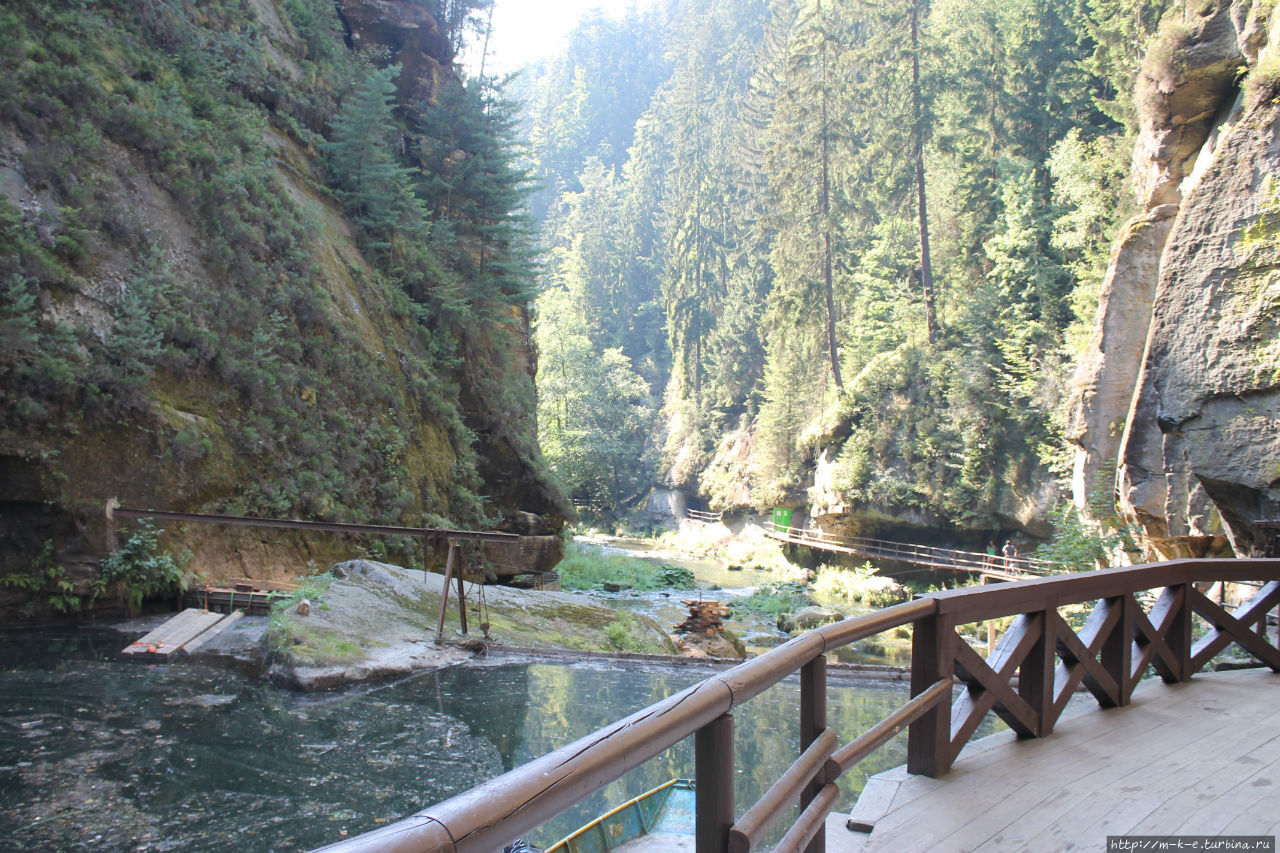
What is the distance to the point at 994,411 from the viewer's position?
2698cm

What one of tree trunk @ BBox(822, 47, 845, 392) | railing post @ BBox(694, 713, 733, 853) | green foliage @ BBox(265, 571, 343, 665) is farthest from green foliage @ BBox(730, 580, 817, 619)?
railing post @ BBox(694, 713, 733, 853)

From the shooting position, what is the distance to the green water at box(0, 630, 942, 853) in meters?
4.58

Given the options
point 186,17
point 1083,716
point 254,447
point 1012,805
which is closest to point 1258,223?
point 1083,716

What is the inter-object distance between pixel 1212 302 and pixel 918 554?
1855cm

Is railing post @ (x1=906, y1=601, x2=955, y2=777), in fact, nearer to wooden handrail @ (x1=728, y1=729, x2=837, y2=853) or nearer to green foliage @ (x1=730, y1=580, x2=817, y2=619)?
wooden handrail @ (x1=728, y1=729, x2=837, y2=853)

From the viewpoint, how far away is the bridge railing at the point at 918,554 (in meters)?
22.5

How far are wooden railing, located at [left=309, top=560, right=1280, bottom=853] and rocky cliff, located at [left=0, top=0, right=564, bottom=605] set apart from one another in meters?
10.8

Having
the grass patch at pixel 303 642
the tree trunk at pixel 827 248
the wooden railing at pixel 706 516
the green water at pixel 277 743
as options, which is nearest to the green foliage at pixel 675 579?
the tree trunk at pixel 827 248

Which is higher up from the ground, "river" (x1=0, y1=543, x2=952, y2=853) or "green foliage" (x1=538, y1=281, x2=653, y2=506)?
"green foliage" (x1=538, y1=281, x2=653, y2=506)

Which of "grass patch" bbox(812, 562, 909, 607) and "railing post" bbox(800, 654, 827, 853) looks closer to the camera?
"railing post" bbox(800, 654, 827, 853)

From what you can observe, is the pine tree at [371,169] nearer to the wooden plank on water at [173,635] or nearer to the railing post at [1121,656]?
the wooden plank on water at [173,635]

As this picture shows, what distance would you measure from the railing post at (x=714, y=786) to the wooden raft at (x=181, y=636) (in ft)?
26.1

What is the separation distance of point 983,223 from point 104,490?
30077 mm

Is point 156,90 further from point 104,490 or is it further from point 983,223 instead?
point 983,223
